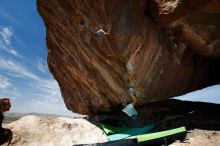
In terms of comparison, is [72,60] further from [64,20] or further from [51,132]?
Result: [51,132]

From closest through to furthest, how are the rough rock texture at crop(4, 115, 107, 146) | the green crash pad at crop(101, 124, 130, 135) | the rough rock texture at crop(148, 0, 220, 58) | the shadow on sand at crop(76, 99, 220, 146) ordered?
the rough rock texture at crop(148, 0, 220, 58), the shadow on sand at crop(76, 99, 220, 146), the rough rock texture at crop(4, 115, 107, 146), the green crash pad at crop(101, 124, 130, 135)

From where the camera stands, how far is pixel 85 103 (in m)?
19.0

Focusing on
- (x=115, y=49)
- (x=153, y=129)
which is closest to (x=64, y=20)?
(x=115, y=49)

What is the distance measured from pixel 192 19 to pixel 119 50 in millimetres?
3746

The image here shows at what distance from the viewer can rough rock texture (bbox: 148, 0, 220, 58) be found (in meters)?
13.2

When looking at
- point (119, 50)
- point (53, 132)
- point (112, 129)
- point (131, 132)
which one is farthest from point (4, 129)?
point (119, 50)

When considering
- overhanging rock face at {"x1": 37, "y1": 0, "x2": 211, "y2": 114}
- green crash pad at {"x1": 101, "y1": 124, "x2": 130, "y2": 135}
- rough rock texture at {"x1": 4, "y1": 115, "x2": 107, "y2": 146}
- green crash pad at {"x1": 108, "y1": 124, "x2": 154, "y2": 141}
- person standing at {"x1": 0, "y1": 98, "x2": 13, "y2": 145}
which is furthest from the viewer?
green crash pad at {"x1": 101, "y1": 124, "x2": 130, "y2": 135}

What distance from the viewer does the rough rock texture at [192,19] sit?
13.2 metres

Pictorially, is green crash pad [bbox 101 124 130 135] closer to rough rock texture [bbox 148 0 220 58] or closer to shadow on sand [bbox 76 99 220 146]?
shadow on sand [bbox 76 99 220 146]

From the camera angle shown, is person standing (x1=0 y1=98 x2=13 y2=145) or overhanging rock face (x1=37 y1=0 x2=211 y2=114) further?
person standing (x1=0 y1=98 x2=13 y2=145)

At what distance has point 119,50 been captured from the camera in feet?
46.6

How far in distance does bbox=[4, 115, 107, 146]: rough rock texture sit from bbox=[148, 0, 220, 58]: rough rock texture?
22.4 feet

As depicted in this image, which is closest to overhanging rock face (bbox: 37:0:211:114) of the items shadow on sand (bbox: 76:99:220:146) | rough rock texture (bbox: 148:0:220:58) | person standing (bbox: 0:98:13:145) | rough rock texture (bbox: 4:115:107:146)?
rough rock texture (bbox: 148:0:220:58)

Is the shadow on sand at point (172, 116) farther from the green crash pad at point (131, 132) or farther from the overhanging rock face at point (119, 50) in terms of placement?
the overhanging rock face at point (119, 50)
